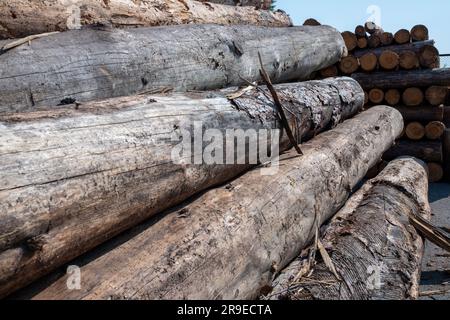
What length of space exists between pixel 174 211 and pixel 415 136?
230 inches

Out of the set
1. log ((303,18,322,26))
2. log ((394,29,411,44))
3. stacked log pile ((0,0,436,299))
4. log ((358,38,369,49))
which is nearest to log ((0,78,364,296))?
stacked log pile ((0,0,436,299))

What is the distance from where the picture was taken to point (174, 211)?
226 cm

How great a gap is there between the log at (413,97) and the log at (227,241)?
4.17m

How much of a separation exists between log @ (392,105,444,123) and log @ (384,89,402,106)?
0.05 m

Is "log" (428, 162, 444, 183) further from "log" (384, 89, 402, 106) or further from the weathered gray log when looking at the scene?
the weathered gray log

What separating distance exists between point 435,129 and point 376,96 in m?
1.00

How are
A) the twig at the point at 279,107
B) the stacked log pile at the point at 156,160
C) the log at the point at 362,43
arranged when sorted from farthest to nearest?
the log at the point at 362,43 → the twig at the point at 279,107 → the stacked log pile at the point at 156,160

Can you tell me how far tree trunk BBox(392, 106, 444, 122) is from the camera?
6.91 m

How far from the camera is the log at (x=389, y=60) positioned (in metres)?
7.00

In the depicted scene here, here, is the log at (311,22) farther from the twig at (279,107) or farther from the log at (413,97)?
the twig at (279,107)

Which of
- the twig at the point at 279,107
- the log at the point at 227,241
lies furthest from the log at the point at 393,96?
the twig at the point at 279,107

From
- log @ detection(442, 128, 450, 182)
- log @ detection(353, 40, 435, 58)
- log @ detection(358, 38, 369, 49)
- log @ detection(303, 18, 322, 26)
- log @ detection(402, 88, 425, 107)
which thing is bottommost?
log @ detection(442, 128, 450, 182)
